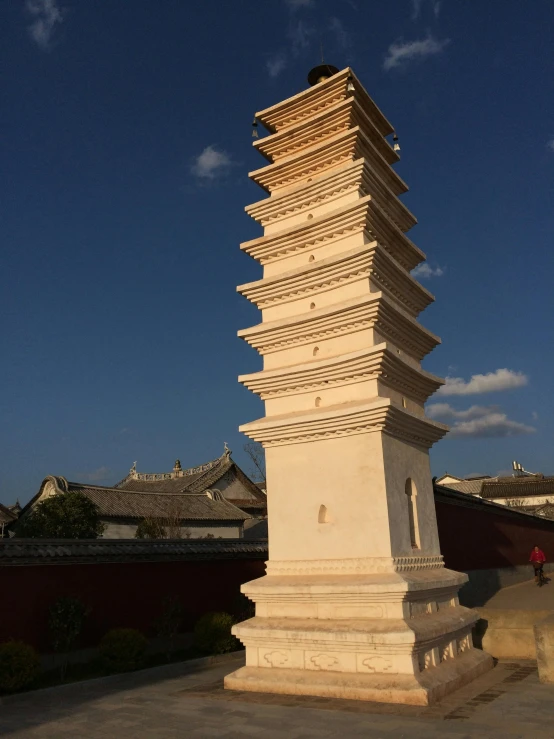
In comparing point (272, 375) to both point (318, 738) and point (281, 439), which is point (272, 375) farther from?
point (318, 738)

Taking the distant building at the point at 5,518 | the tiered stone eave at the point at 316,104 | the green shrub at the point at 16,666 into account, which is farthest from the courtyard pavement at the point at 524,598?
the distant building at the point at 5,518

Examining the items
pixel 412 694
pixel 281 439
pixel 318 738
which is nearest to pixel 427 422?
pixel 281 439

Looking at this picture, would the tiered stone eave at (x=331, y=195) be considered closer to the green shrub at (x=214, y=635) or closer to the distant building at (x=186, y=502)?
the green shrub at (x=214, y=635)

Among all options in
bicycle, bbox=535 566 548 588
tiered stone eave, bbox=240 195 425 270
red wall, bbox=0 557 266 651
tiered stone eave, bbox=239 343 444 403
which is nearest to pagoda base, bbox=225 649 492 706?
red wall, bbox=0 557 266 651

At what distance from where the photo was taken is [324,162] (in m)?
13.9

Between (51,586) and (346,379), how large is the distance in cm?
733

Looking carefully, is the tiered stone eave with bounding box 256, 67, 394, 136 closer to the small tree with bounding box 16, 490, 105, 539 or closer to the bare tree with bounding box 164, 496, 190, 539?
the small tree with bounding box 16, 490, 105, 539

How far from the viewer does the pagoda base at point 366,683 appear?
9.52m

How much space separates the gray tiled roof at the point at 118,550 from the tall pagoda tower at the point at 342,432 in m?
3.88

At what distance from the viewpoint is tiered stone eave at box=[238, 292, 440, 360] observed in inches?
470

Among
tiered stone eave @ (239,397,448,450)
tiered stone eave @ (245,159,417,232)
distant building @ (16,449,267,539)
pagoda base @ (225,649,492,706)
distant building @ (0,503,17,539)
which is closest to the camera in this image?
pagoda base @ (225,649,492,706)

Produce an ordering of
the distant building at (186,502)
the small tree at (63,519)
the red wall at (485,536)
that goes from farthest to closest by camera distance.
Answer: the distant building at (186,502)
the small tree at (63,519)
the red wall at (485,536)

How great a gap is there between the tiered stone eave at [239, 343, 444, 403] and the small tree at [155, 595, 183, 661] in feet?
18.5

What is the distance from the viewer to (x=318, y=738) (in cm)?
810
